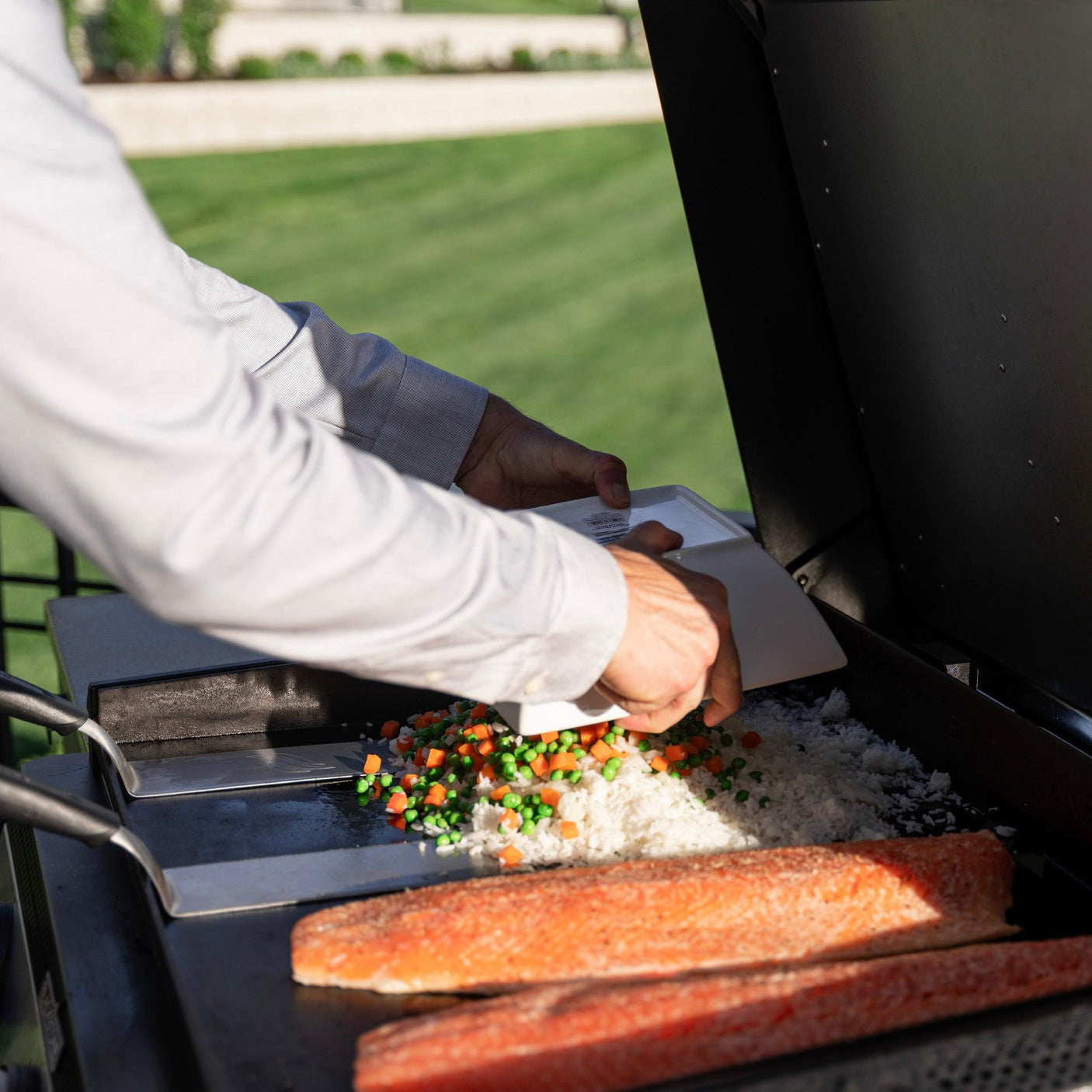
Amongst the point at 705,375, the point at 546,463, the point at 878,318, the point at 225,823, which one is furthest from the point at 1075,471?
the point at 705,375

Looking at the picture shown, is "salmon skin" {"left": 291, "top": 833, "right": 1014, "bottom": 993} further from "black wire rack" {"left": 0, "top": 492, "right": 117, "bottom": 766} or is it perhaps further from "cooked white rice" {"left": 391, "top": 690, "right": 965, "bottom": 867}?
"black wire rack" {"left": 0, "top": 492, "right": 117, "bottom": 766}

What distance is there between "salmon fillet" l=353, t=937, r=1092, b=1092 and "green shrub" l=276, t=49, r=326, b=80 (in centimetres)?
1296

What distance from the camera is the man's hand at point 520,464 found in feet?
5.75

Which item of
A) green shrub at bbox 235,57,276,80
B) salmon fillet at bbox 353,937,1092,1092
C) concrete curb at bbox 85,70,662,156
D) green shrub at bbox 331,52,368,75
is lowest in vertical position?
salmon fillet at bbox 353,937,1092,1092

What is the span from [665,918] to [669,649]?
0.27 meters

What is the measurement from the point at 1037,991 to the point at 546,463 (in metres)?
1.01

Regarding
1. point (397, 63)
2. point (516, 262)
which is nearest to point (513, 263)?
point (516, 262)

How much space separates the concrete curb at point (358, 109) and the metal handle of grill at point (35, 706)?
10.6 metres

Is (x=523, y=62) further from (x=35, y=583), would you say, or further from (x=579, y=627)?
(x=579, y=627)

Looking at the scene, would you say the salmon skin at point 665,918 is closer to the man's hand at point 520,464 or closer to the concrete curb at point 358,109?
the man's hand at point 520,464

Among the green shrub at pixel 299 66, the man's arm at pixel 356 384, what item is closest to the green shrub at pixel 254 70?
the green shrub at pixel 299 66

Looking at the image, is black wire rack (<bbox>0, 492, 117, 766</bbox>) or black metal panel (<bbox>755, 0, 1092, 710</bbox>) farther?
black wire rack (<bbox>0, 492, 117, 766</bbox>)

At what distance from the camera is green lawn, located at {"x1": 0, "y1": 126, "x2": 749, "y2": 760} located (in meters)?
7.73

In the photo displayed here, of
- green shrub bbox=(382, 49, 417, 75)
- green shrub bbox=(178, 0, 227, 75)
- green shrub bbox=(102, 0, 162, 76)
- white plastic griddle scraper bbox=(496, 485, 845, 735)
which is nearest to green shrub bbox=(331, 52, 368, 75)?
green shrub bbox=(382, 49, 417, 75)
